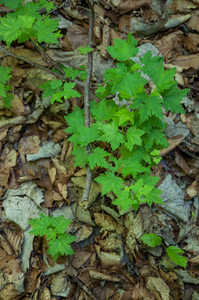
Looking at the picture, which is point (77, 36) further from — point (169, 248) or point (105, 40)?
point (169, 248)

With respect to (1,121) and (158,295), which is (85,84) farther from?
(158,295)

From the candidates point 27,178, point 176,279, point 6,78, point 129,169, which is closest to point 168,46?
point 129,169

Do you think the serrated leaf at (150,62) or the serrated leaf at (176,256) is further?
the serrated leaf at (176,256)

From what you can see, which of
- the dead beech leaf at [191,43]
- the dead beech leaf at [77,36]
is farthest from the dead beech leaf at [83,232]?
the dead beech leaf at [191,43]

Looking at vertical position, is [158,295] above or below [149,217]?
below

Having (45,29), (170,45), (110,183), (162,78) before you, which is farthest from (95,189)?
(170,45)

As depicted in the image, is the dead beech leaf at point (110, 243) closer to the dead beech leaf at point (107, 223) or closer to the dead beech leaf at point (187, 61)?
the dead beech leaf at point (107, 223)
